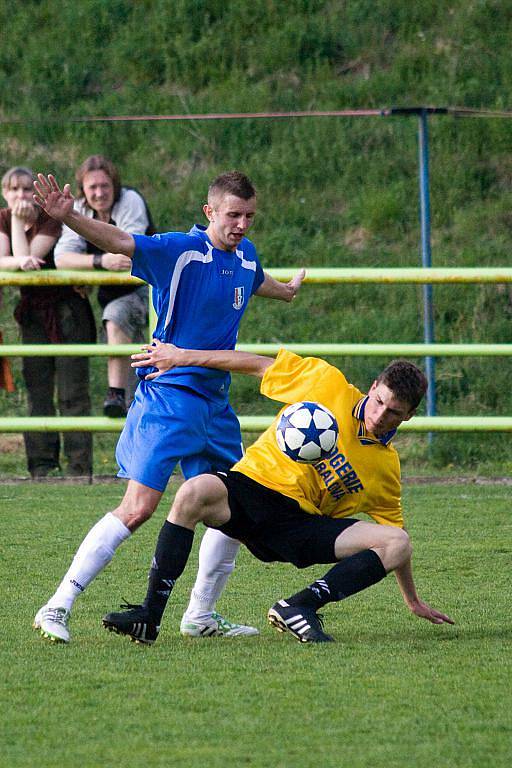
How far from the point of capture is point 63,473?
8523 millimetres

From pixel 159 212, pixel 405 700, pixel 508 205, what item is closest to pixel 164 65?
pixel 159 212

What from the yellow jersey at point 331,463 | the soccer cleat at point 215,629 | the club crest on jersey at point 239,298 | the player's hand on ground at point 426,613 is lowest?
the soccer cleat at point 215,629

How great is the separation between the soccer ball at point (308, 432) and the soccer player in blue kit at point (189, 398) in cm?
39

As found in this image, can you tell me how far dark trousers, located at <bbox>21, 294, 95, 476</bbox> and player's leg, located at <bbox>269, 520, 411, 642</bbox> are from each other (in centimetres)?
402

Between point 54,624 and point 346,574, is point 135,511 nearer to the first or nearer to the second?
point 54,624

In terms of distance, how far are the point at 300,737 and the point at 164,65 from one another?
10867 mm

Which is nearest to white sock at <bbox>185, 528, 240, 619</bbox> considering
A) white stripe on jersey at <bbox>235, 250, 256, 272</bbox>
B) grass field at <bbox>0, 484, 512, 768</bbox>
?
grass field at <bbox>0, 484, 512, 768</bbox>

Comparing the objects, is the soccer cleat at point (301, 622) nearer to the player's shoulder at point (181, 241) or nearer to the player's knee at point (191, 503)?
the player's knee at point (191, 503)

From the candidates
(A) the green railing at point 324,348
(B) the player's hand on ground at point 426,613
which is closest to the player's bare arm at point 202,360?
(B) the player's hand on ground at point 426,613

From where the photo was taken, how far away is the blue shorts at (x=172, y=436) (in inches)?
185

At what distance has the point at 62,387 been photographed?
334 inches

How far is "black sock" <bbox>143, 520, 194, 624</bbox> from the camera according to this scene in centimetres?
445

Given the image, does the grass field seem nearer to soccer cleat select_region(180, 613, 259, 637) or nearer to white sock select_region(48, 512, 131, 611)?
soccer cleat select_region(180, 613, 259, 637)

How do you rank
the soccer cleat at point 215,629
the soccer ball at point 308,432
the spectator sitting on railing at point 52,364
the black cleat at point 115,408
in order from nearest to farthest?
the soccer ball at point 308,432 < the soccer cleat at point 215,629 < the black cleat at point 115,408 < the spectator sitting on railing at point 52,364
